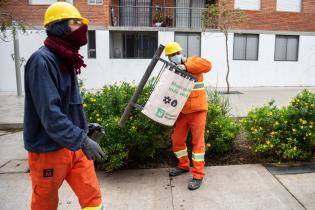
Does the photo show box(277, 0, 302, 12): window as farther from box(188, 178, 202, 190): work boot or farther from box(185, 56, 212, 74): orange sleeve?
box(188, 178, 202, 190): work boot

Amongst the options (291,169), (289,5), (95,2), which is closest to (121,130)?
(291,169)

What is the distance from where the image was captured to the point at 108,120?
4.25 m

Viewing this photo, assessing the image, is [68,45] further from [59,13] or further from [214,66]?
[214,66]

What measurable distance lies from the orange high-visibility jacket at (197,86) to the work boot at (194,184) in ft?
2.71

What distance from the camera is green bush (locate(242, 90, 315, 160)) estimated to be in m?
4.52

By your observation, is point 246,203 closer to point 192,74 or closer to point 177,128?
point 177,128

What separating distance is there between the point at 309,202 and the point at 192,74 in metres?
1.88

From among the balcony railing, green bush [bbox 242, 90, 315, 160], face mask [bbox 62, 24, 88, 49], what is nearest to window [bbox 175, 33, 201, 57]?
the balcony railing

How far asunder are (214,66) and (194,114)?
14.9 metres

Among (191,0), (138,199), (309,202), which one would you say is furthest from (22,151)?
(191,0)

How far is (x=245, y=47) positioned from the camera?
18.9 m

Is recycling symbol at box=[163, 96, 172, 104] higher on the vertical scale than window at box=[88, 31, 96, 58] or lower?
lower

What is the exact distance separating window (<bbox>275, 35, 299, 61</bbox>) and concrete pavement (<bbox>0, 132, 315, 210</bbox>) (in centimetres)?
1629

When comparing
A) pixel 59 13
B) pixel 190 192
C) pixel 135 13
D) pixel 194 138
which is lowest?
pixel 190 192
